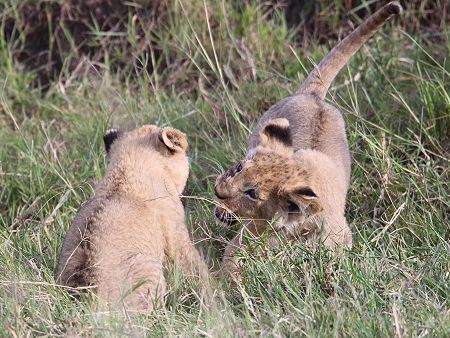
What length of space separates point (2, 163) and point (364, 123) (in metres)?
2.98

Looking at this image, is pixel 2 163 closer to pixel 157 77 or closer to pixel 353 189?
pixel 157 77

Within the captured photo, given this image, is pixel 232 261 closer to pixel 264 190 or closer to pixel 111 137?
pixel 264 190

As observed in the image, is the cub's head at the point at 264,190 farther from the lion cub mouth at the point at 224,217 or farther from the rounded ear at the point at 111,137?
the rounded ear at the point at 111,137

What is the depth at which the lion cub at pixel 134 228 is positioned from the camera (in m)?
5.60

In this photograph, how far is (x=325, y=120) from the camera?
22.9 feet

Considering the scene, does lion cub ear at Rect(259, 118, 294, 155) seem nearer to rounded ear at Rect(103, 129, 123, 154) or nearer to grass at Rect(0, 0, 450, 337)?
grass at Rect(0, 0, 450, 337)

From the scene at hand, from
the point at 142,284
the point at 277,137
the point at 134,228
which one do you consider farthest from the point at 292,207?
the point at 142,284

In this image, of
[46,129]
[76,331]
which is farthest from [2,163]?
[76,331]

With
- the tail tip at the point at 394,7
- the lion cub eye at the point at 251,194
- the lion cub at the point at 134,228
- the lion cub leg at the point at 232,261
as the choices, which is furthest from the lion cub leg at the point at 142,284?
the tail tip at the point at 394,7

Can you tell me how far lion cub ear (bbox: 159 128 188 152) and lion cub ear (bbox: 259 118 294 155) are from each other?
0.53 m

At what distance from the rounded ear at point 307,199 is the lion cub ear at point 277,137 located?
1.54 ft

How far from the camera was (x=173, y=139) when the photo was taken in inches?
255

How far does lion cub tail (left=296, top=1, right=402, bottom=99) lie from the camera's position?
23.1ft

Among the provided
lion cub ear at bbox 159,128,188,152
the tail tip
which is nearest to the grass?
the tail tip
